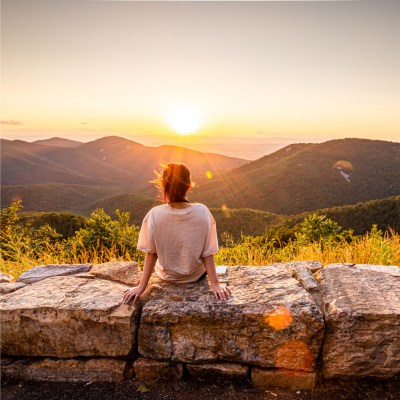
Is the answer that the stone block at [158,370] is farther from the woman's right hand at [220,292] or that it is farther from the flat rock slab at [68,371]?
the woman's right hand at [220,292]

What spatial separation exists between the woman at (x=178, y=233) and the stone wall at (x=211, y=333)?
0.20m

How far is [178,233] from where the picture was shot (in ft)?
9.30

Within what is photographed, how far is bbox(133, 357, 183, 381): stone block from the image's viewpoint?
8.68 ft

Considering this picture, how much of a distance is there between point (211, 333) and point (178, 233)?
33.1 inches

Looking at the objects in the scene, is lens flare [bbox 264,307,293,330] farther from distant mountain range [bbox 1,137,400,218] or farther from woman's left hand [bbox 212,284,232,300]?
distant mountain range [bbox 1,137,400,218]

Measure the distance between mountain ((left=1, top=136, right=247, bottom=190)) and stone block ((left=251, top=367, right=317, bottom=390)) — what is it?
380ft

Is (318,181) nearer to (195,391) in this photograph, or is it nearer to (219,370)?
(219,370)

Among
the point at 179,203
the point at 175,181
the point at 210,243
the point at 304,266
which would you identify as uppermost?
the point at 175,181

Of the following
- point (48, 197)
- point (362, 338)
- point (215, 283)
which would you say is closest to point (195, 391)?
point (215, 283)

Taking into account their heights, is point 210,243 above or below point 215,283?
above

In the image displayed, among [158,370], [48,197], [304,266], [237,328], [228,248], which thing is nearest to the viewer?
[237,328]

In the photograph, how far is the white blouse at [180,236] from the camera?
9.25 ft

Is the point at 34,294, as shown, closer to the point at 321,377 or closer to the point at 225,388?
the point at 225,388

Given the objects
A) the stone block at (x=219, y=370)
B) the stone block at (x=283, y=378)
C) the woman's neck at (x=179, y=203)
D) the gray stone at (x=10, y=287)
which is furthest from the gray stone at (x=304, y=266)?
the gray stone at (x=10, y=287)
